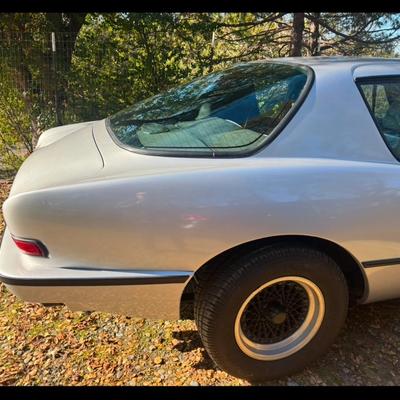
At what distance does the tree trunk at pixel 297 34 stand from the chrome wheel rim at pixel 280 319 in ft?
20.0

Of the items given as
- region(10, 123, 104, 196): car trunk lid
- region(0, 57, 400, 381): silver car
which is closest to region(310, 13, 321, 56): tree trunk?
region(0, 57, 400, 381): silver car

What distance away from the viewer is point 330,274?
198 centimetres

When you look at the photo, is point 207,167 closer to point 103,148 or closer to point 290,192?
point 290,192

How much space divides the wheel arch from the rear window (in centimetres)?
44

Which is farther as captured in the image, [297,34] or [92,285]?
[297,34]

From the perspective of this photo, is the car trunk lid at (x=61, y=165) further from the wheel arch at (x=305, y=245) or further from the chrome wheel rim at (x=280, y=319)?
the chrome wheel rim at (x=280, y=319)

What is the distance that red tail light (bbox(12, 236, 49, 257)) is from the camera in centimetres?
179

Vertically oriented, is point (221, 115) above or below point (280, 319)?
above

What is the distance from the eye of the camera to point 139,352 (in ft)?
7.66

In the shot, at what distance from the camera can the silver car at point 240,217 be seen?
1754 mm

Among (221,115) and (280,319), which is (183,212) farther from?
(280,319)

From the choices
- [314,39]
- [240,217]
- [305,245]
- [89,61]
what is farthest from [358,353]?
[314,39]

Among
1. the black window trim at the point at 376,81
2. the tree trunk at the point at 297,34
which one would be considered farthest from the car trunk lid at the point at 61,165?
the tree trunk at the point at 297,34

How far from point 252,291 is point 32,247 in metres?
1.00
